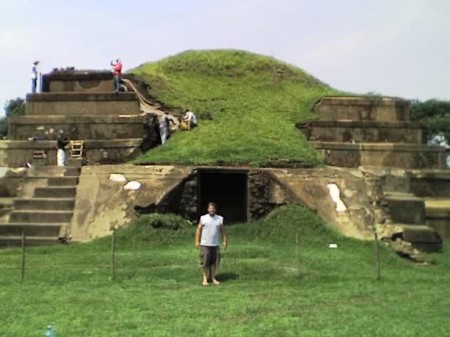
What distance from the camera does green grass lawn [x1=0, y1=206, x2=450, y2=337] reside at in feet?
24.5

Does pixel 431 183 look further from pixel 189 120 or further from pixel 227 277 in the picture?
pixel 227 277

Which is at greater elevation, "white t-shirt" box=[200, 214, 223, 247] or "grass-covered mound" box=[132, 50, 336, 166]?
"grass-covered mound" box=[132, 50, 336, 166]

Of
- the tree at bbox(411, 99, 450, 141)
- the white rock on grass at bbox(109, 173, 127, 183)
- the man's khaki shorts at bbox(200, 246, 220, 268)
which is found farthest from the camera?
the tree at bbox(411, 99, 450, 141)

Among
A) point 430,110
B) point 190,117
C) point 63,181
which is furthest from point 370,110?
point 430,110

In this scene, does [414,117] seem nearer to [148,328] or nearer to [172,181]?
[172,181]

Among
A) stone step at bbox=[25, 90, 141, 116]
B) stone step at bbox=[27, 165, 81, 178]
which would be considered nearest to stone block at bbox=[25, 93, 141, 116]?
stone step at bbox=[25, 90, 141, 116]

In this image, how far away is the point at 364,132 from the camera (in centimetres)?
1978

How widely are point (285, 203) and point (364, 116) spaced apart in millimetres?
6614

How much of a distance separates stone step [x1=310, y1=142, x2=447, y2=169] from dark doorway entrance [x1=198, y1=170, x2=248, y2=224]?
3.18 m

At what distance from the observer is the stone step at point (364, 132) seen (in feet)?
64.8

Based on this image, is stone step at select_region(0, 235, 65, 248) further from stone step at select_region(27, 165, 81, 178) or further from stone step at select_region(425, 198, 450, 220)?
stone step at select_region(425, 198, 450, 220)

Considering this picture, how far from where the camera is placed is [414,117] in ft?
133

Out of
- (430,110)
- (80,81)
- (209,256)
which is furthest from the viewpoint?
(430,110)

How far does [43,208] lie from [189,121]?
5359mm
